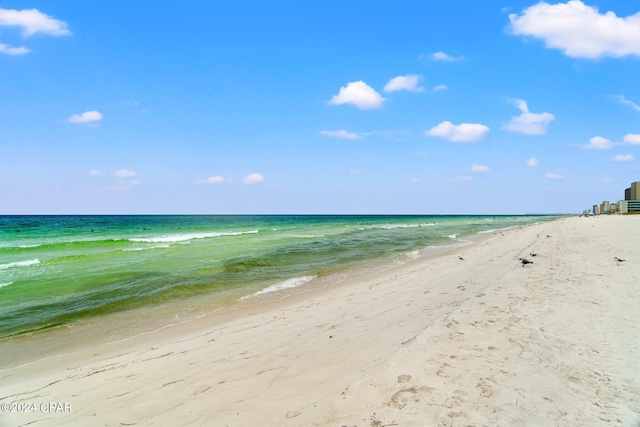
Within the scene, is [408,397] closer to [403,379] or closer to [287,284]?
[403,379]

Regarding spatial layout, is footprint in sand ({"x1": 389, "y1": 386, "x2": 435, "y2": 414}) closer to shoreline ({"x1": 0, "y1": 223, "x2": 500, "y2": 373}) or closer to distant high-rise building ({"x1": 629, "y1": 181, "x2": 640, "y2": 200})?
shoreline ({"x1": 0, "y1": 223, "x2": 500, "y2": 373})

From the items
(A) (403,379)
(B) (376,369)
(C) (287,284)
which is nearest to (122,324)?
(C) (287,284)

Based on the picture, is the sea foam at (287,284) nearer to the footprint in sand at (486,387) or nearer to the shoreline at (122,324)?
the shoreline at (122,324)

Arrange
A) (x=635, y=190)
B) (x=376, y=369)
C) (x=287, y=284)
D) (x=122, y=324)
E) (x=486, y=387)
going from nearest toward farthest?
(x=486, y=387) → (x=376, y=369) → (x=122, y=324) → (x=287, y=284) → (x=635, y=190)

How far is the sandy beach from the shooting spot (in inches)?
128

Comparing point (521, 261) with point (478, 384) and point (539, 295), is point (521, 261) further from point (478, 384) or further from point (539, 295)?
point (478, 384)

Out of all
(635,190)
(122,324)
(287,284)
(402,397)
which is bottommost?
(122,324)

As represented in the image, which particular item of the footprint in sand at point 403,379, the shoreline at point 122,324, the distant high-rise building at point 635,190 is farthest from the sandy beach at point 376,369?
the distant high-rise building at point 635,190

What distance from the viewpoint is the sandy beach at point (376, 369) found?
3.26m

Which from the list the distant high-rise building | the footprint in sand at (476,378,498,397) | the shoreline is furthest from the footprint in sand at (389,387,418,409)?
the distant high-rise building

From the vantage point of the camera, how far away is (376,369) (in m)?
3.96

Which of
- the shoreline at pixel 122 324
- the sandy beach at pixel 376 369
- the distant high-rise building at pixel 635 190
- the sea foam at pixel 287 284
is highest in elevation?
the distant high-rise building at pixel 635 190

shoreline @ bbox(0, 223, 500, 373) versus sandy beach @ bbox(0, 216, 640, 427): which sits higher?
sandy beach @ bbox(0, 216, 640, 427)

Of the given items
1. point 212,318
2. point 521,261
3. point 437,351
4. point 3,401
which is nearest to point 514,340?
point 437,351
